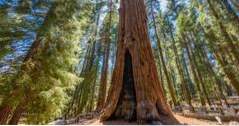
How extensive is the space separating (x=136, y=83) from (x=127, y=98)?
61cm

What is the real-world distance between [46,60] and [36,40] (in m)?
1.06

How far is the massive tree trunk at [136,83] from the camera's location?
6.30m

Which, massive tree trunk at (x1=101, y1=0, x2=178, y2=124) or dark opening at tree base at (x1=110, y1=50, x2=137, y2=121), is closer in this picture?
massive tree trunk at (x1=101, y1=0, x2=178, y2=124)

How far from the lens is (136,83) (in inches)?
262

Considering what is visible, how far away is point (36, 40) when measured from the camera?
8906 mm

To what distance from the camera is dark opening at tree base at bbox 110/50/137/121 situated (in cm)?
649

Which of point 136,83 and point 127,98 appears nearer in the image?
point 136,83

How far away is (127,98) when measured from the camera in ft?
22.3

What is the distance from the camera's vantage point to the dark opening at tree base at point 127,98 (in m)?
6.49

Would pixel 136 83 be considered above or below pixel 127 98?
above

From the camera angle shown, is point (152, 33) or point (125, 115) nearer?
point (125, 115)

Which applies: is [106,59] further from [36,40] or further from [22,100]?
[22,100]

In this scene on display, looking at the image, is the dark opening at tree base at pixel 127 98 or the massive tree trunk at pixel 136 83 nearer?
the massive tree trunk at pixel 136 83

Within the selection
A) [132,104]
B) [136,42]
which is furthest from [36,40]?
[132,104]
